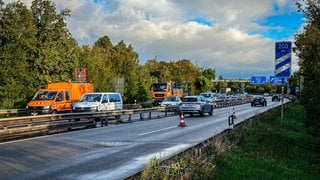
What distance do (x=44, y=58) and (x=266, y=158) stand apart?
43.8 m

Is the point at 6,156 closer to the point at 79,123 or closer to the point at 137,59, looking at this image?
the point at 79,123

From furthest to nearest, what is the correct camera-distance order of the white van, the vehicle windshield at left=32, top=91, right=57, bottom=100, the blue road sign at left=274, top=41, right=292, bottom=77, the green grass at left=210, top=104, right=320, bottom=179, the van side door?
1. the vehicle windshield at left=32, top=91, right=57, bottom=100
2. the van side door
3. the white van
4. the blue road sign at left=274, top=41, right=292, bottom=77
5. the green grass at left=210, top=104, right=320, bottom=179

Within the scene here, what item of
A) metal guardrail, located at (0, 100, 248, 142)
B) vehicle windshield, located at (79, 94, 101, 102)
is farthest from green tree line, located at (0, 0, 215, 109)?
metal guardrail, located at (0, 100, 248, 142)

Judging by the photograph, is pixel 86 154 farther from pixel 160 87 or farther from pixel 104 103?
pixel 160 87

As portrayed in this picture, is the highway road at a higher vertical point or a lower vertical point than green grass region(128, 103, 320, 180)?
lower

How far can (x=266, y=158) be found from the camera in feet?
41.4

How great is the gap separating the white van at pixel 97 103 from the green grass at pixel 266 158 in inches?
617

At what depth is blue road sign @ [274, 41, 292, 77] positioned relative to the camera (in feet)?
62.1

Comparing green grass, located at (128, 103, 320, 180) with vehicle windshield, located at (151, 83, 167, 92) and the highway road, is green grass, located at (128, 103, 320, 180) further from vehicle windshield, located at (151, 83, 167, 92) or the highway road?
vehicle windshield, located at (151, 83, 167, 92)

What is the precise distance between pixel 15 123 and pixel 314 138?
12986mm

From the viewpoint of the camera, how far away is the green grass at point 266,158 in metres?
10.4

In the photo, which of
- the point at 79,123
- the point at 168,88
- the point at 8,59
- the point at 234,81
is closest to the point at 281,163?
the point at 79,123

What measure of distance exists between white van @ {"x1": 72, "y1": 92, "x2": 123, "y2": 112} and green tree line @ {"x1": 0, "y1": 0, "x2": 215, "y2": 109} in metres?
14.2

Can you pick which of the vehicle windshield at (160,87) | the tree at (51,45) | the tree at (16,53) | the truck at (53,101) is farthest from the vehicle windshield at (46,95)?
the vehicle windshield at (160,87)
